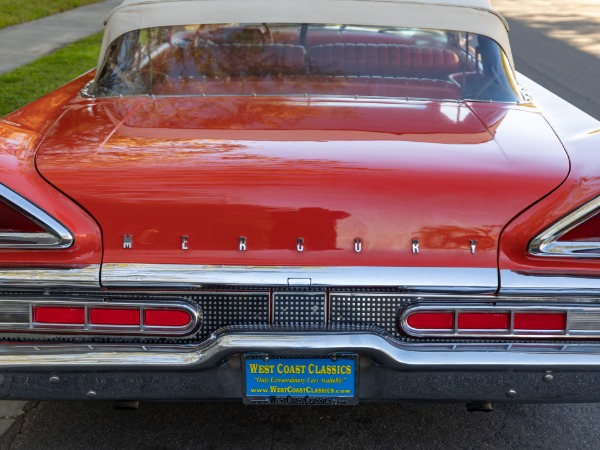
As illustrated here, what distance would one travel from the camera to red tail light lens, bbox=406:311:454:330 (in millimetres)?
2824

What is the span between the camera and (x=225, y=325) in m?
2.82

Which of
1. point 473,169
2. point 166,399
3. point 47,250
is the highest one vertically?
point 473,169

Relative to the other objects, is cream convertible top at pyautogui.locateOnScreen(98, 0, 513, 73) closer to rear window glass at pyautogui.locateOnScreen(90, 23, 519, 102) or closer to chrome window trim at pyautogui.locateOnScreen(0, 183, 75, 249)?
rear window glass at pyautogui.locateOnScreen(90, 23, 519, 102)

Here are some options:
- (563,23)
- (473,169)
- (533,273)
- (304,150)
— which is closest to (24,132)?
(304,150)

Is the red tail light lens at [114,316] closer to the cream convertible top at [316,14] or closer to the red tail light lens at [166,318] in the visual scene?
the red tail light lens at [166,318]

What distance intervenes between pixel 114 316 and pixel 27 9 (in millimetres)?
14316

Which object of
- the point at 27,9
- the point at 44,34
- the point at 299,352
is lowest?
the point at 27,9

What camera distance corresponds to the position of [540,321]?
2.85 m

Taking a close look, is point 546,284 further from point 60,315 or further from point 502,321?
point 60,315

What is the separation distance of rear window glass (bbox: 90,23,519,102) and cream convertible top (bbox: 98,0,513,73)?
0.04 metres

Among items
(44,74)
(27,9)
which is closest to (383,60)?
(44,74)

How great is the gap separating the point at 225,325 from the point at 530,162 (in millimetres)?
1083

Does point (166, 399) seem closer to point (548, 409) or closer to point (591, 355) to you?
point (591, 355)

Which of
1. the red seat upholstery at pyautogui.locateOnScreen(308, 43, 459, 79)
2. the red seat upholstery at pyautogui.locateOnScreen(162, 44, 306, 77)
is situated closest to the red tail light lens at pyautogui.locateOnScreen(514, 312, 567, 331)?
the red seat upholstery at pyautogui.locateOnScreen(308, 43, 459, 79)
